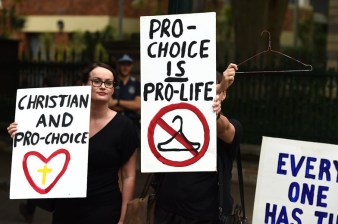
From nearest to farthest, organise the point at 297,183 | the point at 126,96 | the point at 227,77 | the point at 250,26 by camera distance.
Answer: the point at 227,77
the point at 297,183
the point at 126,96
the point at 250,26

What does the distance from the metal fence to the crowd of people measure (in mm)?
8289

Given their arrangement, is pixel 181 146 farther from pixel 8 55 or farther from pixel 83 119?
pixel 8 55

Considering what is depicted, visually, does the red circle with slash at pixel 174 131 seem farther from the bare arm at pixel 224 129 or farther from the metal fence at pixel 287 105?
the metal fence at pixel 287 105

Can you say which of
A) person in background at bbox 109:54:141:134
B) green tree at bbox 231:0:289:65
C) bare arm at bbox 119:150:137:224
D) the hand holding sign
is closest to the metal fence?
green tree at bbox 231:0:289:65

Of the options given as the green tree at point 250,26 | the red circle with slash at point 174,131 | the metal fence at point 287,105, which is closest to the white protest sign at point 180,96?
the red circle with slash at point 174,131

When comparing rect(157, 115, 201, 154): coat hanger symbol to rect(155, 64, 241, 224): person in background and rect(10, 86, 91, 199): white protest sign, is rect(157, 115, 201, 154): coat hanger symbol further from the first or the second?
rect(10, 86, 91, 199): white protest sign

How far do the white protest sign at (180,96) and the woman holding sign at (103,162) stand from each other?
31 centimetres

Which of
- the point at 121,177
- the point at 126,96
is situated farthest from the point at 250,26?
the point at 121,177

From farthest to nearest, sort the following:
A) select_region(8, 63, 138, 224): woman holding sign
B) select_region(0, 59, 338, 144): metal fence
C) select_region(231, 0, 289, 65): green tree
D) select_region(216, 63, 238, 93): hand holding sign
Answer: select_region(231, 0, 289, 65): green tree < select_region(0, 59, 338, 144): metal fence < select_region(8, 63, 138, 224): woman holding sign < select_region(216, 63, 238, 93): hand holding sign

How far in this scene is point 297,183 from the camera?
4723 millimetres

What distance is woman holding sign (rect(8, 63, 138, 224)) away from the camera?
479 cm

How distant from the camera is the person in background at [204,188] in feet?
14.8

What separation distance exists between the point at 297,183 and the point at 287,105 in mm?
8890

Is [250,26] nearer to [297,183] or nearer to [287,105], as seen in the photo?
[287,105]
